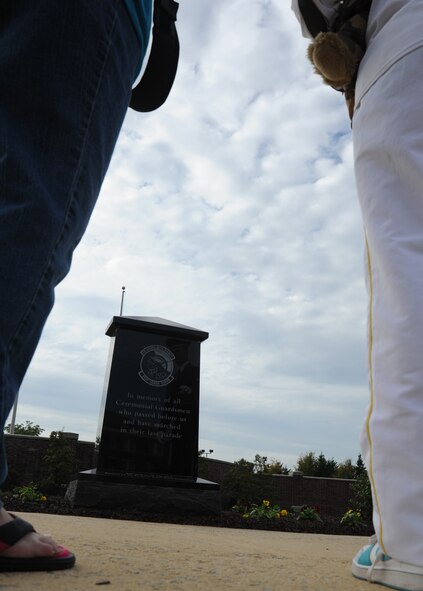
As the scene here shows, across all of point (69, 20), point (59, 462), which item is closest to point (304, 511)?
point (59, 462)

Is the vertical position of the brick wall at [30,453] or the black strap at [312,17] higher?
the black strap at [312,17]

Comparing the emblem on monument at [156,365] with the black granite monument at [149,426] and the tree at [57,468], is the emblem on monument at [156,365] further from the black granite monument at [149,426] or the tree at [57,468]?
the tree at [57,468]

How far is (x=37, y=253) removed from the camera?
47.3 inches

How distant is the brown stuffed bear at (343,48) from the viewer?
2.04 m

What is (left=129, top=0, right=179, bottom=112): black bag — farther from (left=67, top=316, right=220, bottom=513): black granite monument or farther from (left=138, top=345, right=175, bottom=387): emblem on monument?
A: (left=138, top=345, right=175, bottom=387): emblem on monument

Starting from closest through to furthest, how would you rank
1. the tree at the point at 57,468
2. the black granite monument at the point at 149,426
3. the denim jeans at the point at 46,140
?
the denim jeans at the point at 46,140 < the black granite monument at the point at 149,426 < the tree at the point at 57,468

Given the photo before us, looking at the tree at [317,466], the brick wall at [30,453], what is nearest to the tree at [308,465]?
the tree at [317,466]

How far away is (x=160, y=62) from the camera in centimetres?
188

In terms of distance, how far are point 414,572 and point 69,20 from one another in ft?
5.33

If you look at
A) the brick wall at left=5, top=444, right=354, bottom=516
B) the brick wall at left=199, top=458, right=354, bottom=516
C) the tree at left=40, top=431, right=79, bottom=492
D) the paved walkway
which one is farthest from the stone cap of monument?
the brick wall at left=199, top=458, right=354, bottom=516

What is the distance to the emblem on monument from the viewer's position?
759 cm

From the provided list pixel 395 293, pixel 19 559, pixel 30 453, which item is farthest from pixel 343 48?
pixel 30 453

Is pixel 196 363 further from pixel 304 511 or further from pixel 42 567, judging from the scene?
pixel 42 567

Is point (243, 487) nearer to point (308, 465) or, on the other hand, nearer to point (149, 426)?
point (149, 426)
